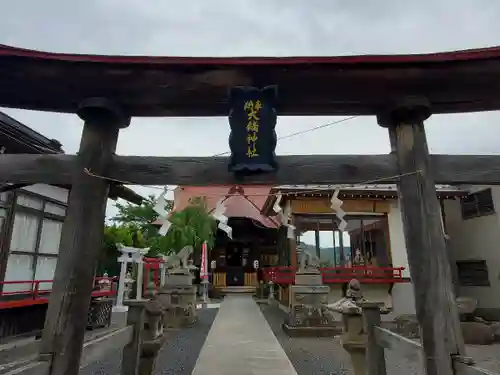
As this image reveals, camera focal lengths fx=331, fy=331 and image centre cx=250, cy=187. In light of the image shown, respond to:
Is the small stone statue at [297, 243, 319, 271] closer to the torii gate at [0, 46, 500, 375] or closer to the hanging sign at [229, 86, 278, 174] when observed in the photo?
the torii gate at [0, 46, 500, 375]

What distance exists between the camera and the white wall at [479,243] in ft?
41.8

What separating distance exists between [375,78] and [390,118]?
22.7 inches

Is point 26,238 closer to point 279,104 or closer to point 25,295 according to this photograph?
point 25,295

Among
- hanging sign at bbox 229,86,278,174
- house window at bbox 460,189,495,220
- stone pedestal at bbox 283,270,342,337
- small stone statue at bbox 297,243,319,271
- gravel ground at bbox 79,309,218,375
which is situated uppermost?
house window at bbox 460,189,495,220

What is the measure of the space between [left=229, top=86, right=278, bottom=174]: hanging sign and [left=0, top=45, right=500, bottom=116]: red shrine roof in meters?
0.14

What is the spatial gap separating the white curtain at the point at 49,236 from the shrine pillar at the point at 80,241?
23.4ft

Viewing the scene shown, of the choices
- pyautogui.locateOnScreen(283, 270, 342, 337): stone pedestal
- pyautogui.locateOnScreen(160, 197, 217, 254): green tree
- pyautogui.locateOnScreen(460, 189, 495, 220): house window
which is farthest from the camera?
pyautogui.locateOnScreen(160, 197, 217, 254): green tree

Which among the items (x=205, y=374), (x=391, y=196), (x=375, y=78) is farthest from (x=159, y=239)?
(x=375, y=78)

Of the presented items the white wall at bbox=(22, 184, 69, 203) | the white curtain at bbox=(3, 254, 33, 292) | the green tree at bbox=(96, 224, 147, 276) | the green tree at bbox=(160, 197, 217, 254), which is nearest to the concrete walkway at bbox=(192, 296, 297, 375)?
the white curtain at bbox=(3, 254, 33, 292)

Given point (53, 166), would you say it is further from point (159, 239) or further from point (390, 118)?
point (159, 239)

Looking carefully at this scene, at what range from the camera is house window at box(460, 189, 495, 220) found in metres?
13.1

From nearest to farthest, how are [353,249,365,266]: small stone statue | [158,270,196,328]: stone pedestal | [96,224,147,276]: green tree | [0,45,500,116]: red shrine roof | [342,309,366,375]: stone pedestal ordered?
[0,45,500,116]: red shrine roof, [342,309,366,375]: stone pedestal, [158,270,196,328]: stone pedestal, [353,249,365,266]: small stone statue, [96,224,147,276]: green tree

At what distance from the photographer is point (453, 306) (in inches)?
133

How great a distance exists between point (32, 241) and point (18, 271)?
0.84 meters
